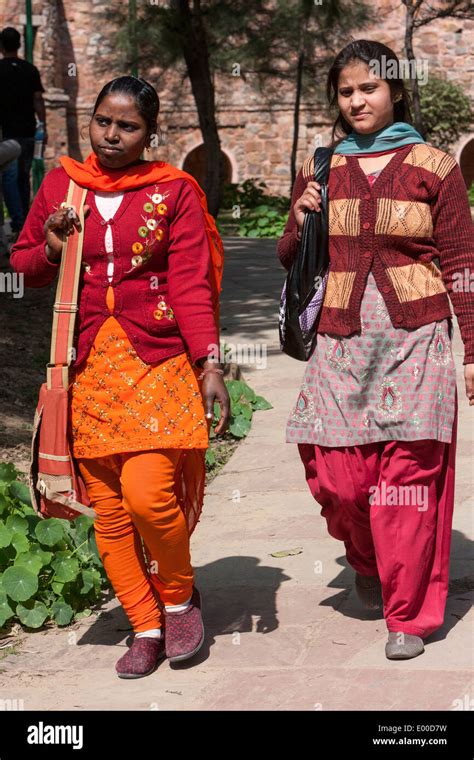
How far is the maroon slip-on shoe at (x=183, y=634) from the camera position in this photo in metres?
3.73

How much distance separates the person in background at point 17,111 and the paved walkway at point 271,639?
608cm

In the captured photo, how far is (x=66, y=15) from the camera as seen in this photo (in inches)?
1109

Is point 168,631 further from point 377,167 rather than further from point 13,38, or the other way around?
point 13,38

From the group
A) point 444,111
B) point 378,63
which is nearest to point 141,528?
point 378,63

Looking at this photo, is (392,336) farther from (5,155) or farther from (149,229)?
(5,155)

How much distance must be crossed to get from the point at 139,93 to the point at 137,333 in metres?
0.67

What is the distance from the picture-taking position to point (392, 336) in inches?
148

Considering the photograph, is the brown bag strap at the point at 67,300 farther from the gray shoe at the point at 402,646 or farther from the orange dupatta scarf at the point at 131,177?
the gray shoe at the point at 402,646

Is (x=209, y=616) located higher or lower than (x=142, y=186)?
lower

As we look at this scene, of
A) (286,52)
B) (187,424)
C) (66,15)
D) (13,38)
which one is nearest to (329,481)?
(187,424)

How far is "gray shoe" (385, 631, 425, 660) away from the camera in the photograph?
3.70 metres

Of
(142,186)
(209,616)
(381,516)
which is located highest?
(142,186)

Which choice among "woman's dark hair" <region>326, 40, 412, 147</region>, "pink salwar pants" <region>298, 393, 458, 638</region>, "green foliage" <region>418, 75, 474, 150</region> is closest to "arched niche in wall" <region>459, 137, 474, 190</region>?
"green foliage" <region>418, 75, 474, 150</region>

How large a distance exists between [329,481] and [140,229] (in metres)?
0.95
